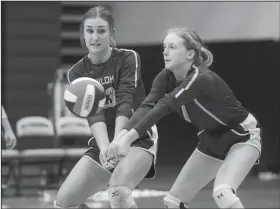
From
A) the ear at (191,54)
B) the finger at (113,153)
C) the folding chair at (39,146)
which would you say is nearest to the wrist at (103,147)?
the finger at (113,153)

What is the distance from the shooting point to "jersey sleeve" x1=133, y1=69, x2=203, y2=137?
4863 millimetres

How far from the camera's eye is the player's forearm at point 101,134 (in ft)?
16.9

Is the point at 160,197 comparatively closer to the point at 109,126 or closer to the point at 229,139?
the point at 109,126

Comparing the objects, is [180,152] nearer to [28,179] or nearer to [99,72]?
[28,179]

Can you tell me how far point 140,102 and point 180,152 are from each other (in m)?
10.7

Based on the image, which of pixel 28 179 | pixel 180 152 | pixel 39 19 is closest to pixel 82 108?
pixel 28 179

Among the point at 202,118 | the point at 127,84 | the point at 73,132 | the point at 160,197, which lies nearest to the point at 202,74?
the point at 202,118

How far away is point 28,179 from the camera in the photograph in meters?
13.8

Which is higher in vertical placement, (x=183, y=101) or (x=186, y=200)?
(x=183, y=101)

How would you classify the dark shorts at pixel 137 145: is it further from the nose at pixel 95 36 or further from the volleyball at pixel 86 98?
the nose at pixel 95 36

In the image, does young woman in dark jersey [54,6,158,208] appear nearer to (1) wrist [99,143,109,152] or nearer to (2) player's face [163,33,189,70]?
(1) wrist [99,143,109,152]

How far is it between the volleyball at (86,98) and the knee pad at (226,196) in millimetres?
1035

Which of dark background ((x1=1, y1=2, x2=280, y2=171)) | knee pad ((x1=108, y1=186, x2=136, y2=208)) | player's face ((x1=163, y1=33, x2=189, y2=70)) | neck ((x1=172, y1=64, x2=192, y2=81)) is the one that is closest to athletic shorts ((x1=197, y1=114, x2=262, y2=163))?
neck ((x1=172, y1=64, x2=192, y2=81))

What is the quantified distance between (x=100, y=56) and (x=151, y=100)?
0.59 m
